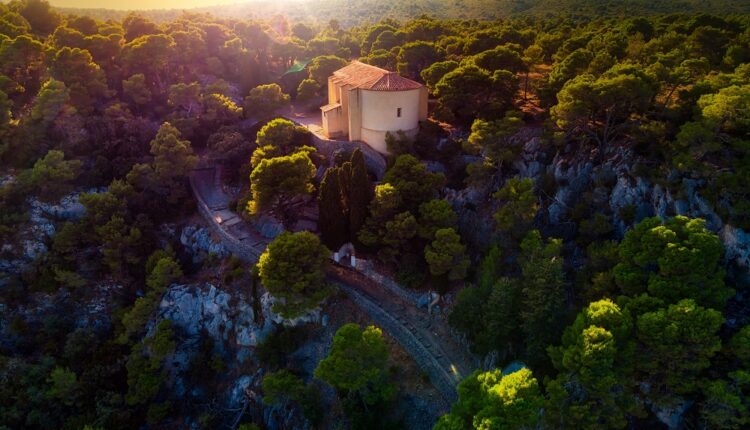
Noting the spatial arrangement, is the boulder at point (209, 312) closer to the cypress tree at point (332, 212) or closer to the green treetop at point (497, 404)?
the cypress tree at point (332, 212)

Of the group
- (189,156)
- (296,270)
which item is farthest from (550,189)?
(189,156)

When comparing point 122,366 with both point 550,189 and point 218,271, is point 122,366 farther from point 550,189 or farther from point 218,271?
point 550,189

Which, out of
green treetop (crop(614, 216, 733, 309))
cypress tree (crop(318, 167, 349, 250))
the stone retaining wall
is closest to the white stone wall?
cypress tree (crop(318, 167, 349, 250))

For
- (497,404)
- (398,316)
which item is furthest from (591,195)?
(497,404)

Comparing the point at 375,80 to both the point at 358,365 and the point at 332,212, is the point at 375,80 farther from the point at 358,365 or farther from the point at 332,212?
the point at 358,365

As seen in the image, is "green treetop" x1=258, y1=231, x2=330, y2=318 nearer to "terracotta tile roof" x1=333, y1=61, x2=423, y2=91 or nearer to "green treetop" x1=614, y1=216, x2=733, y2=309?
"terracotta tile roof" x1=333, y1=61, x2=423, y2=91
